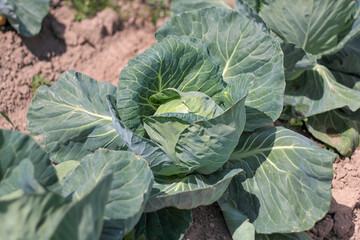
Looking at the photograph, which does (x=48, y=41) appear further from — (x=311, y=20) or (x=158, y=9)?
(x=311, y=20)

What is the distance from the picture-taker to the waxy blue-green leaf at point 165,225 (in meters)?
2.49

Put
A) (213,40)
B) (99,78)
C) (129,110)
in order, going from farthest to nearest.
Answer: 1. (99,78)
2. (213,40)
3. (129,110)

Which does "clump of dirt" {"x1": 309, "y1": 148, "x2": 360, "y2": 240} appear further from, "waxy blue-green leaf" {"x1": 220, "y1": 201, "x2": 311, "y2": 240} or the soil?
"waxy blue-green leaf" {"x1": 220, "y1": 201, "x2": 311, "y2": 240}

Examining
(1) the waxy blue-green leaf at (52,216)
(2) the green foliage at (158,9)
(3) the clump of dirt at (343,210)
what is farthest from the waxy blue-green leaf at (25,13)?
(3) the clump of dirt at (343,210)

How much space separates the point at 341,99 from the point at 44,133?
A: 2.56m

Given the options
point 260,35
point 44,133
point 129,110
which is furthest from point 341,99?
point 44,133

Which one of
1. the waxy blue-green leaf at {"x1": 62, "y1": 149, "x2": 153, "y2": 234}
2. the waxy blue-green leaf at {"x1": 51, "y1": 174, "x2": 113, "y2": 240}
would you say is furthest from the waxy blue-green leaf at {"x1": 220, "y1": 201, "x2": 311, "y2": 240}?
the waxy blue-green leaf at {"x1": 51, "y1": 174, "x2": 113, "y2": 240}

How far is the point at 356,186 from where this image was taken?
3.31 metres

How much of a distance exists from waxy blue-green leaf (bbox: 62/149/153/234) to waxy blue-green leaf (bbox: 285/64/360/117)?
1.99 metres

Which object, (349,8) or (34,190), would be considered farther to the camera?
(349,8)

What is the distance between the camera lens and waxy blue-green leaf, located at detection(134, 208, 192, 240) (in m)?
2.49

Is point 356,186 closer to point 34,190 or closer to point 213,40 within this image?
point 213,40

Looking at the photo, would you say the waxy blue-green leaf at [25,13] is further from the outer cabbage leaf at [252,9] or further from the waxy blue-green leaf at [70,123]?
the outer cabbage leaf at [252,9]

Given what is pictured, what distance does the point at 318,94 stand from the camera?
3676 millimetres
